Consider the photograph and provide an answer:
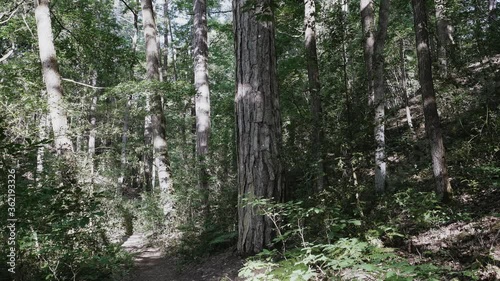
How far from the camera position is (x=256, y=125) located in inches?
183

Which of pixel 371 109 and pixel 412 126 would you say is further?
pixel 412 126

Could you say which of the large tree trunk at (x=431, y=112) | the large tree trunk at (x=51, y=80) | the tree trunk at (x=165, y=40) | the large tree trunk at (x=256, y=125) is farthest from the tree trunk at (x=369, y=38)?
the tree trunk at (x=165, y=40)

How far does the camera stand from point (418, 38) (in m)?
6.27

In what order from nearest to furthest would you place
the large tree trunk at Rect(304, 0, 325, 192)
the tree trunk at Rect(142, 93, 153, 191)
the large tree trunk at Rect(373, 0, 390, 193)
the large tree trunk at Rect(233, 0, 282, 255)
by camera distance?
the large tree trunk at Rect(233, 0, 282, 255) < the large tree trunk at Rect(304, 0, 325, 192) < the large tree trunk at Rect(373, 0, 390, 193) < the tree trunk at Rect(142, 93, 153, 191)

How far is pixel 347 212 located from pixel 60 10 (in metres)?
10.6

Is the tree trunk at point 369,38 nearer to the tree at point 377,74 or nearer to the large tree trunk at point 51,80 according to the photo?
the tree at point 377,74

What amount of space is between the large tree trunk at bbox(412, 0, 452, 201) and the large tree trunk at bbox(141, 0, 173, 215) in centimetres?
650

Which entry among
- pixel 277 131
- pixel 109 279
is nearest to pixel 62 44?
pixel 109 279

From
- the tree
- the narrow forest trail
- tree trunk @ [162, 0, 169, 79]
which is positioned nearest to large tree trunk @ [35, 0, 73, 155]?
the narrow forest trail

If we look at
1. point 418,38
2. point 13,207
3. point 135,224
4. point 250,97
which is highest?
point 418,38

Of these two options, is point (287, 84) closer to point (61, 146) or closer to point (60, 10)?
point (61, 146)

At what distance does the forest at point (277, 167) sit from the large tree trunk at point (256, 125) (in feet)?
0.07

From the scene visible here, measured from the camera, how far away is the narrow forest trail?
4.85m

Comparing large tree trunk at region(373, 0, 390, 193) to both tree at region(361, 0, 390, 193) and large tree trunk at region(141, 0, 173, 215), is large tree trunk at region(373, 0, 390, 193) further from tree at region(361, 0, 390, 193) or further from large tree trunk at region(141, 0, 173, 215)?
large tree trunk at region(141, 0, 173, 215)
